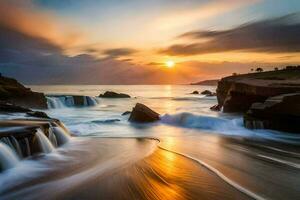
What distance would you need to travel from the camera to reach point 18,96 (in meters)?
35.5

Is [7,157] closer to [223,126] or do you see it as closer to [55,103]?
[223,126]

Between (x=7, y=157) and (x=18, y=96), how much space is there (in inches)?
1086

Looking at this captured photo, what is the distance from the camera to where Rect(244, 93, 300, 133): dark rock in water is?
57.7 ft

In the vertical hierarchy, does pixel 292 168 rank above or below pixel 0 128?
below

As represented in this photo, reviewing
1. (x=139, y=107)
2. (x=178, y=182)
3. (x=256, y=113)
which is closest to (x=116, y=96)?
(x=139, y=107)

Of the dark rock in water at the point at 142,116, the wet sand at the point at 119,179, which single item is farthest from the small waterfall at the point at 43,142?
the dark rock in water at the point at 142,116

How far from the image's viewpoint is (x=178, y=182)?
27.1ft

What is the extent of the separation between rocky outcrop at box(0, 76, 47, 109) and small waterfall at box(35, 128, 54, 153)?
71.4ft

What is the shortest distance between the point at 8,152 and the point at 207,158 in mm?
6676

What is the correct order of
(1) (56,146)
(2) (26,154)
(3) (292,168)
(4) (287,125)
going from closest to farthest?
(3) (292,168) → (2) (26,154) → (1) (56,146) → (4) (287,125)

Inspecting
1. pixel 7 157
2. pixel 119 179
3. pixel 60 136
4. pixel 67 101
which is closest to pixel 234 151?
pixel 119 179

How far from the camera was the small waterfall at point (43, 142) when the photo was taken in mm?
12181

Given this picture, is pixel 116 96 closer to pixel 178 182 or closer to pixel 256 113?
pixel 256 113

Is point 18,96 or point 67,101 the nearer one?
point 18,96
